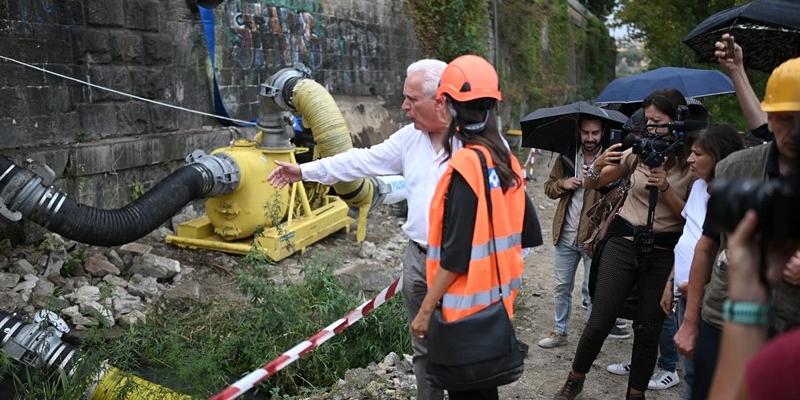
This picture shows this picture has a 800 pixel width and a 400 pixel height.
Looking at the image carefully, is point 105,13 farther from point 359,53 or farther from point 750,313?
point 750,313

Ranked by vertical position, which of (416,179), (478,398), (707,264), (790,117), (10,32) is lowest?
(478,398)

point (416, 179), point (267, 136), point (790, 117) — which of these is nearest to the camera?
point (790, 117)

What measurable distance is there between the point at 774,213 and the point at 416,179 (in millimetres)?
2112

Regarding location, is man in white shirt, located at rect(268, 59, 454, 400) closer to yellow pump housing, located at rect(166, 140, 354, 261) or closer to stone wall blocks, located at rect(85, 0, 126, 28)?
yellow pump housing, located at rect(166, 140, 354, 261)

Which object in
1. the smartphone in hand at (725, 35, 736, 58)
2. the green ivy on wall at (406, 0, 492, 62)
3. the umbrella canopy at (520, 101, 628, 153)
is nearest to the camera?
the smartphone in hand at (725, 35, 736, 58)

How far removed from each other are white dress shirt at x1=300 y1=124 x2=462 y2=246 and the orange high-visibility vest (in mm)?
407

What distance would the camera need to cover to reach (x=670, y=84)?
18.9 ft

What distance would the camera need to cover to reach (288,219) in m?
7.35

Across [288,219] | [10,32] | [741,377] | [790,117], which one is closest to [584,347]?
[790,117]

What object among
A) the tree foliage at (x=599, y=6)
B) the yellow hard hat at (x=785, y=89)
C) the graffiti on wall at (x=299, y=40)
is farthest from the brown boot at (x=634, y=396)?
the tree foliage at (x=599, y=6)

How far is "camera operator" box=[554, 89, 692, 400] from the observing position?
3.85m

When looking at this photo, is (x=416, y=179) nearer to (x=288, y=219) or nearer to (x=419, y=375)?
(x=419, y=375)

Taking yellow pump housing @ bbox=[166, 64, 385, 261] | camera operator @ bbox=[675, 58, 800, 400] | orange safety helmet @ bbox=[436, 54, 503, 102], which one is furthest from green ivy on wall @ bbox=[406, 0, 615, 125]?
camera operator @ bbox=[675, 58, 800, 400]

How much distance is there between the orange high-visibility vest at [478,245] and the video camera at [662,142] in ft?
3.24
